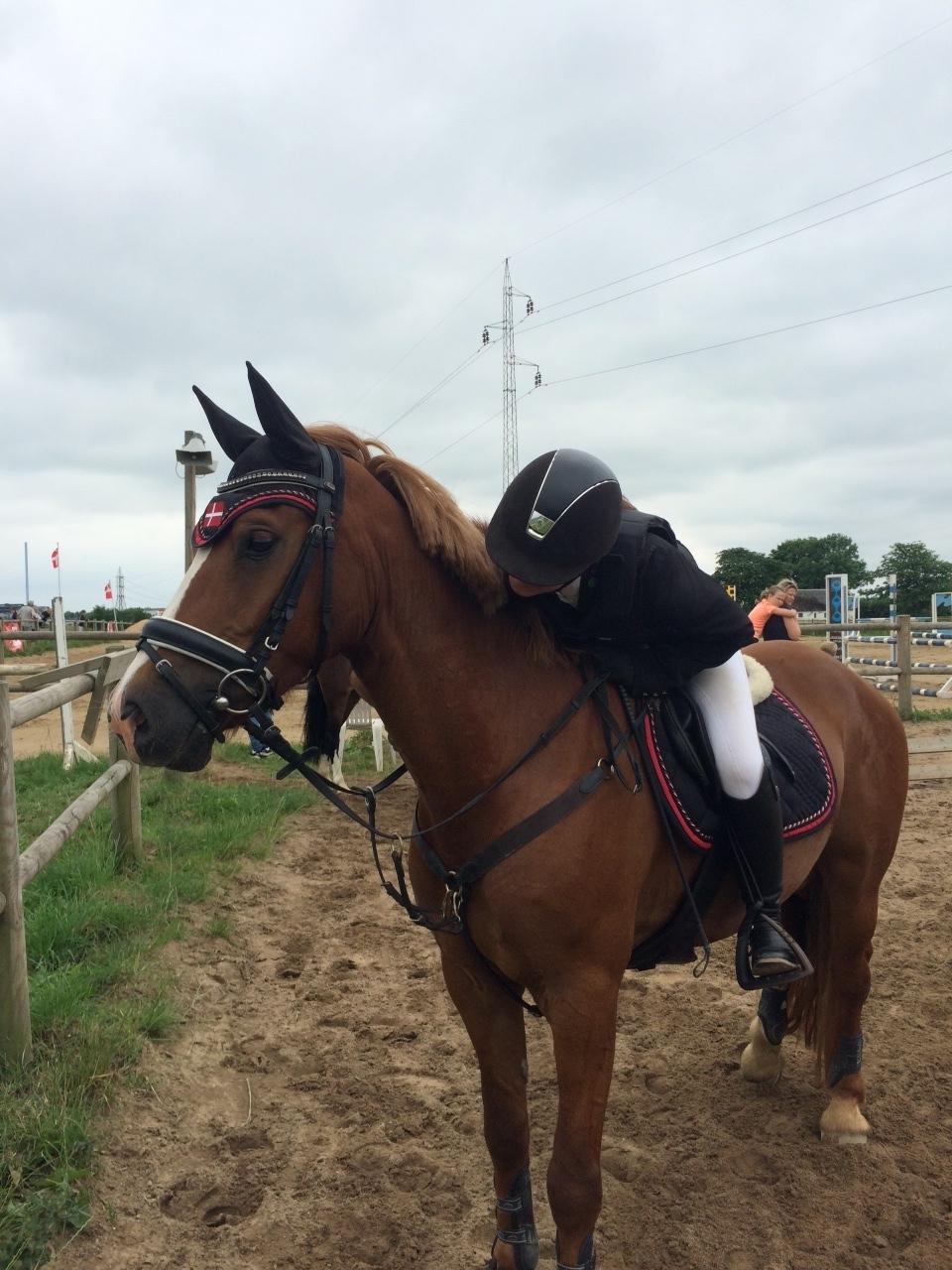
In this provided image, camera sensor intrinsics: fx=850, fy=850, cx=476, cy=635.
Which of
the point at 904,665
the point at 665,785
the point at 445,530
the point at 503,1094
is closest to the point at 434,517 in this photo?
the point at 445,530

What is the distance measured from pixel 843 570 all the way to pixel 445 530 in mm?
87227

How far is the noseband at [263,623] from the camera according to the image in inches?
75.9

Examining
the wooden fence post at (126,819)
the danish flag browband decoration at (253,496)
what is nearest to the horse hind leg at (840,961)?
the danish flag browband decoration at (253,496)

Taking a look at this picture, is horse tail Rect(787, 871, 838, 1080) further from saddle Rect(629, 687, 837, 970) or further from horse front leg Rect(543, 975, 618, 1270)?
horse front leg Rect(543, 975, 618, 1270)

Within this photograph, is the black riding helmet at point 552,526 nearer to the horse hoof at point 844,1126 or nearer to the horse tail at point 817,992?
the horse tail at point 817,992

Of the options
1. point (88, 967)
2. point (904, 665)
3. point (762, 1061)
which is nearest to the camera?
point (762, 1061)

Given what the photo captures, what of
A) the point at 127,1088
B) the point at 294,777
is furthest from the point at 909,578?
the point at 127,1088

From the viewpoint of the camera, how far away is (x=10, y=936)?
9.71 feet

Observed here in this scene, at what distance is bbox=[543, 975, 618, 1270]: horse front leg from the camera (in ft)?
7.07

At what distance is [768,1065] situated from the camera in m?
3.51

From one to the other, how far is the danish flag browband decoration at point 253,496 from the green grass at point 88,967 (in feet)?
6.50

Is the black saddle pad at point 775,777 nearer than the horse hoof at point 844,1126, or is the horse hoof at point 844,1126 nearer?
the black saddle pad at point 775,777

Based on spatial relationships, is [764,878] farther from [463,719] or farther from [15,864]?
[15,864]

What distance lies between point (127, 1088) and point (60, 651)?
7.03m
